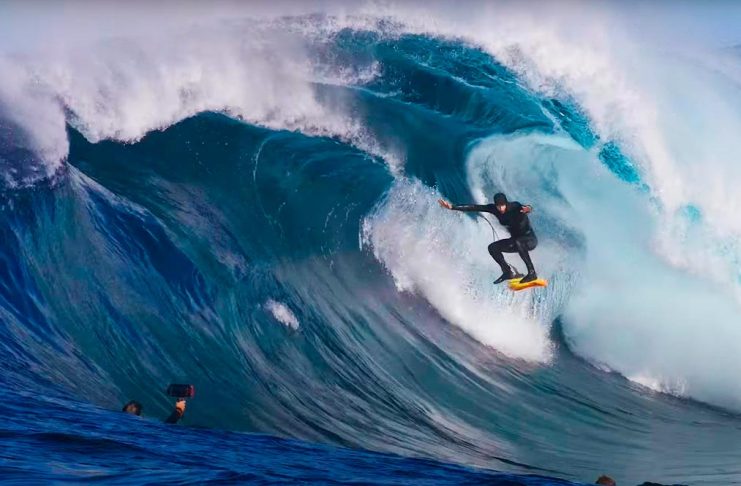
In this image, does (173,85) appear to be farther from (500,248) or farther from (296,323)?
(500,248)

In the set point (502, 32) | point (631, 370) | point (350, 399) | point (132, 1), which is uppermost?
point (132, 1)

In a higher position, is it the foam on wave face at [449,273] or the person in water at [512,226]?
the foam on wave face at [449,273]

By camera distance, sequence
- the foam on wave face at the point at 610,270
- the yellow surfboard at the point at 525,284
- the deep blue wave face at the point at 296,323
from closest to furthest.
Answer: the deep blue wave face at the point at 296,323
the yellow surfboard at the point at 525,284
the foam on wave face at the point at 610,270

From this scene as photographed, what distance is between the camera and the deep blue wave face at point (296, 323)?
747cm

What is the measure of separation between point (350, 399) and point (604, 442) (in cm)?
→ 273

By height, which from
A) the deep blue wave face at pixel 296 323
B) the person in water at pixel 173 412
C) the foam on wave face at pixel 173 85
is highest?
the foam on wave face at pixel 173 85

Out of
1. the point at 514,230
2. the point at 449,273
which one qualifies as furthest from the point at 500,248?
the point at 449,273

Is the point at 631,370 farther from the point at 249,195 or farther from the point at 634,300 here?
the point at 249,195

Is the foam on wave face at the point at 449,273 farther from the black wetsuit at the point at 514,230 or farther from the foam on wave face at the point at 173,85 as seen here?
the black wetsuit at the point at 514,230

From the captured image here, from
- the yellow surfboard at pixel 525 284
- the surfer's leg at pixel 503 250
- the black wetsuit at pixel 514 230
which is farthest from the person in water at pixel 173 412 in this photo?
the yellow surfboard at pixel 525 284

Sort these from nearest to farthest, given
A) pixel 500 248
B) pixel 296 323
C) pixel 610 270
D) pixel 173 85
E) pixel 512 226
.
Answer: pixel 512 226, pixel 500 248, pixel 296 323, pixel 173 85, pixel 610 270

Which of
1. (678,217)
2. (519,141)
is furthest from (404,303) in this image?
(678,217)

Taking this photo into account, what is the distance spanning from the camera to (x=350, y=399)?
981cm

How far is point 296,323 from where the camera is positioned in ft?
36.2
